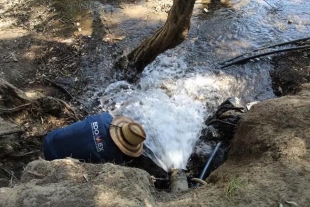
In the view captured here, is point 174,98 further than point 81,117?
Yes

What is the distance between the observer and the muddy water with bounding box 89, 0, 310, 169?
4.70 m

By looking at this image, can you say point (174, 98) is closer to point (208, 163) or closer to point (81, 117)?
point (81, 117)

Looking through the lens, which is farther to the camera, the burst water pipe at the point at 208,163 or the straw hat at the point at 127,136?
the burst water pipe at the point at 208,163

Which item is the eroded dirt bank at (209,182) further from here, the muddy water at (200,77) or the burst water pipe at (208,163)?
the muddy water at (200,77)

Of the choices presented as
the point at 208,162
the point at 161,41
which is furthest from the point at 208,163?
the point at 161,41

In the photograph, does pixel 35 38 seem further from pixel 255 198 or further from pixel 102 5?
pixel 255 198

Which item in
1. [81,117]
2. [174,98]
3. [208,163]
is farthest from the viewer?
[174,98]

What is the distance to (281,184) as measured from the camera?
8.52 feet

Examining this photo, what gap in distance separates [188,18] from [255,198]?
245 centimetres

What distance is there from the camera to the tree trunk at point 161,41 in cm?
427

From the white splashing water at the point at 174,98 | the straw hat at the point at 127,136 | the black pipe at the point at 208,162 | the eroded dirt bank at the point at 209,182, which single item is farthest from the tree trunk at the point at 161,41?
the eroded dirt bank at the point at 209,182

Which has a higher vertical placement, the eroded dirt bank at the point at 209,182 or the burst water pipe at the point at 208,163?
the eroded dirt bank at the point at 209,182

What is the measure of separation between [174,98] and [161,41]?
87 centimetres

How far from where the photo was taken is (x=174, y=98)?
5145mm
